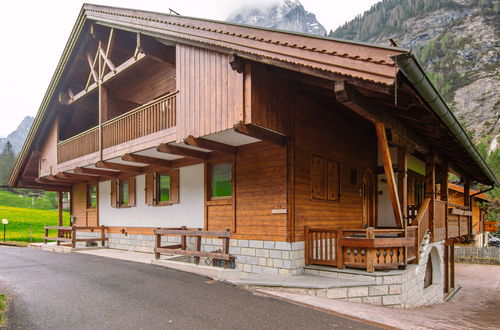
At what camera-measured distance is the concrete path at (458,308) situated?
5747mm

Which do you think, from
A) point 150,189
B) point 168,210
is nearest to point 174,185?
point 168,210

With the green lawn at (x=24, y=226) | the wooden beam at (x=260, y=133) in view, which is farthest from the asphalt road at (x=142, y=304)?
the green lawn at (x=24, y=226)

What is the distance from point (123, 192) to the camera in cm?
1392

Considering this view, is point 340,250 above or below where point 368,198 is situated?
below

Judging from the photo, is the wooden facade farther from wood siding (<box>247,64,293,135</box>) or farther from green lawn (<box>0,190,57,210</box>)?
green lawn (<box>0,190,57,210</box>)

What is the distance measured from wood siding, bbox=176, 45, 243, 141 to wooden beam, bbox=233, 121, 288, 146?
193 mm

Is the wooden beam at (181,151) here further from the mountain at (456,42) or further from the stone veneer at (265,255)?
the mountain at (456,42)

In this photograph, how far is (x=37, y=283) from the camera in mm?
7359

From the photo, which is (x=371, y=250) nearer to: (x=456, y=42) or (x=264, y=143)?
(x=264, y=143)

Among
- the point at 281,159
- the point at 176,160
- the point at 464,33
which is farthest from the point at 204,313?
the point at 464,33

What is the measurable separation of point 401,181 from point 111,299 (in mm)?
6732

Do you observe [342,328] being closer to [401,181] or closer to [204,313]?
[204,313]

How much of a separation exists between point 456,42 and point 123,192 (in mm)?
84380

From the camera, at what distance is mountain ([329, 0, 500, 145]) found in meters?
60.9
